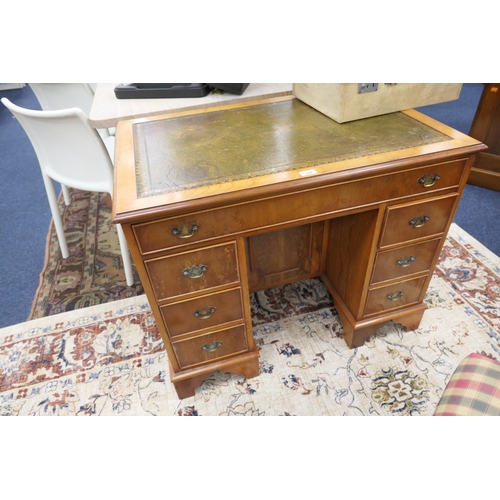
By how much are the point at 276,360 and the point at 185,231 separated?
2.50 feet

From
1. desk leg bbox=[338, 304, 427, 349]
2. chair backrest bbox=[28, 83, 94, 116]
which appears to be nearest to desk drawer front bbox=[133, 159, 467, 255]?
desk leg bbox=[338, 304, 427, 349]

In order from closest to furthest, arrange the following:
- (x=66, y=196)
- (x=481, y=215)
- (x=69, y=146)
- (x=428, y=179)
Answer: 1. (x=428, y=179)
2. (x=69, y=146)
3. (x=481, y=215)
4. (x=66, y=196)

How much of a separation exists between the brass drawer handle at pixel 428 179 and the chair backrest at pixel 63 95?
1.70 meters

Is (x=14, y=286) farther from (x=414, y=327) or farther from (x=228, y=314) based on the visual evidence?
(x=414, y=327)

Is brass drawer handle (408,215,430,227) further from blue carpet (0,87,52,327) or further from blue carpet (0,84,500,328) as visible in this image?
blue carpet (0,87,52,327)

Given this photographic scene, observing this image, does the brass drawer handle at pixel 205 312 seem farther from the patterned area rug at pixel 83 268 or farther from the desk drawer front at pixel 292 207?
the patterned area rug at pixel 83 268

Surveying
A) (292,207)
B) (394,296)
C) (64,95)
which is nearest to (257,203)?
(292,207)

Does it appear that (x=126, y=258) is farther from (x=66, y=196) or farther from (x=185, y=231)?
(x=66, y=196)

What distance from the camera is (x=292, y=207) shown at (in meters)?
0.96

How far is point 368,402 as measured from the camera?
1.27m

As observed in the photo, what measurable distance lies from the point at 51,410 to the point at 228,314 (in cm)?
77

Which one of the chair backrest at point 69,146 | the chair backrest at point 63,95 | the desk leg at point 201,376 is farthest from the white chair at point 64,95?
the desk leg at point 201,376

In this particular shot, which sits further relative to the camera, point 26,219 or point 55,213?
point 26,219

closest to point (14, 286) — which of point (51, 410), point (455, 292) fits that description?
point (51, 410)
